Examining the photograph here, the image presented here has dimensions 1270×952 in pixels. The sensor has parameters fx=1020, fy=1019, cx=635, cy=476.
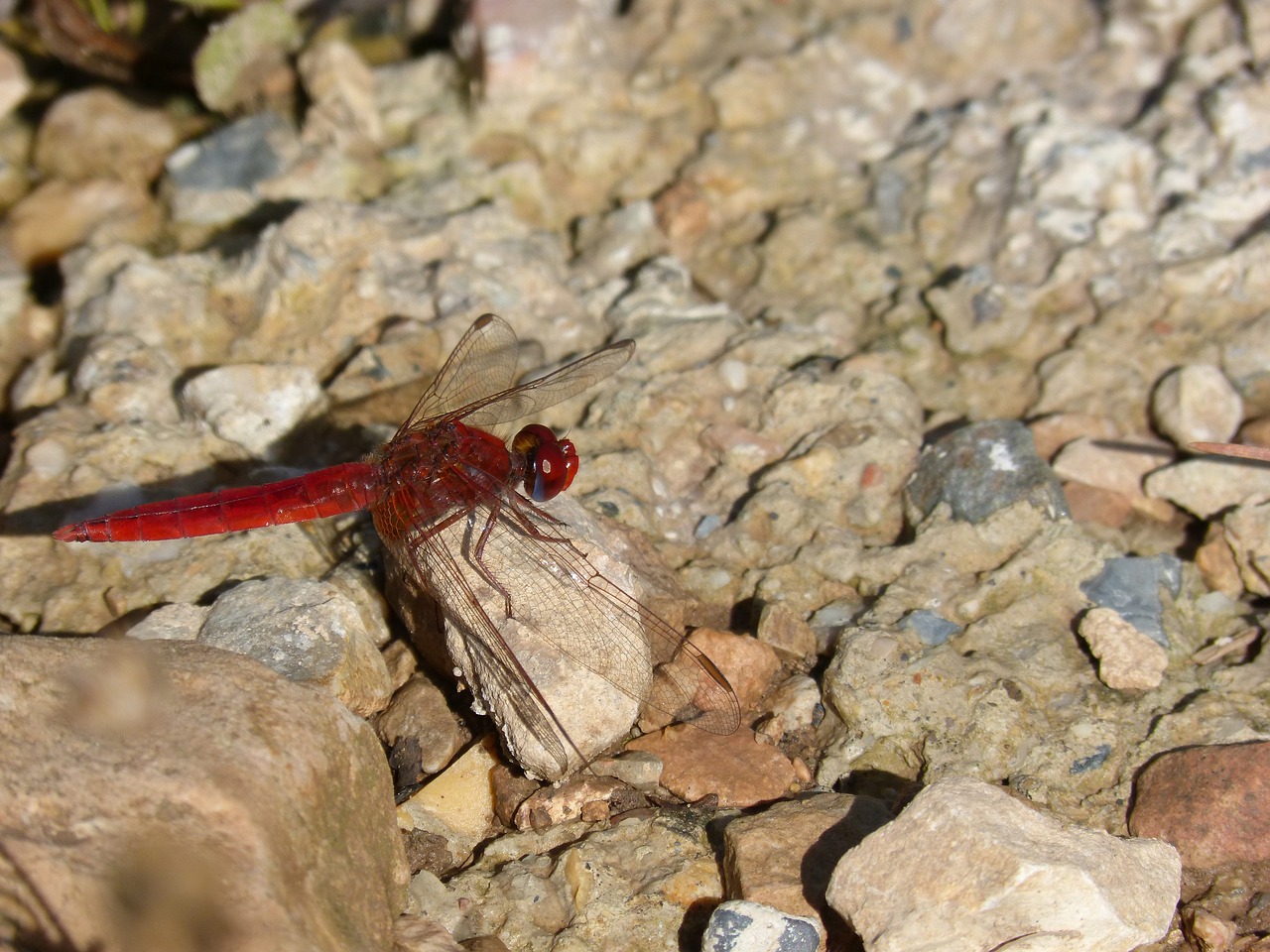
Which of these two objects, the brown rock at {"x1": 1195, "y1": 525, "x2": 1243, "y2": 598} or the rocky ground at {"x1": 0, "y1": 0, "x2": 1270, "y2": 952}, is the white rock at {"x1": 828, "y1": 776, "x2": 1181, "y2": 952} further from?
the brown rock at {"x1": 1195, "y1": 525, "x2": 1243, "y2": 598}

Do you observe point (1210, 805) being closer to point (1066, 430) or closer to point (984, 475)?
point (984, 475)

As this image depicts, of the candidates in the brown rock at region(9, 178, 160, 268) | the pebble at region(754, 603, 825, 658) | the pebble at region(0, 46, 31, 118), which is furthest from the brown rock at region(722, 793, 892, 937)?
the pebble at region(0, 46, 31, 118)

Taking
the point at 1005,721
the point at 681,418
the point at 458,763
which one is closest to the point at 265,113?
the point at 681,418

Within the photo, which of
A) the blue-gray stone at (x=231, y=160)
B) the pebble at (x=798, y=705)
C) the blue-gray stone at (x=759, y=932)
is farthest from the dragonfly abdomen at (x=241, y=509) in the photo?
the blue-gray stone at (x=231, y=160)

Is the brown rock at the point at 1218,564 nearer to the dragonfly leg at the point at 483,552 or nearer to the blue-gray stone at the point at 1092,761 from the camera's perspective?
the blue-gray stone at the point at 1092,761

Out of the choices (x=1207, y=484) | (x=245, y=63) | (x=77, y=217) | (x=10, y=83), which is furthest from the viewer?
(x=10, y=83)

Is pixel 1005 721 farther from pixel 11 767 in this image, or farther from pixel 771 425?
pixel 11 767

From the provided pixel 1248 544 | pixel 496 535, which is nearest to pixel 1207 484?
pixel 1248 544
